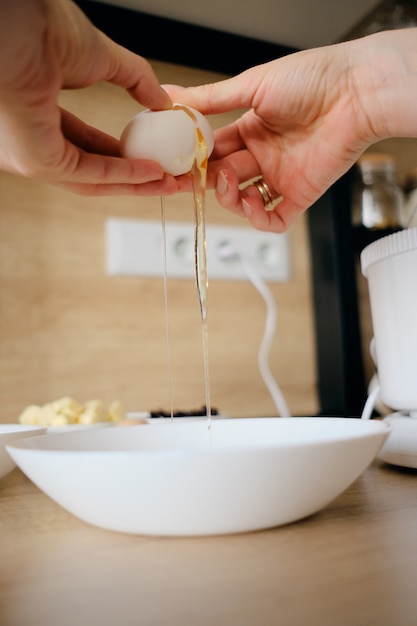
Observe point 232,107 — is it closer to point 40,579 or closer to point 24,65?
point 24,65

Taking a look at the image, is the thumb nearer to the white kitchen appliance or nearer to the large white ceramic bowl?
the white kitchen appliance

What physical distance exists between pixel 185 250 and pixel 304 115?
0.53 metres

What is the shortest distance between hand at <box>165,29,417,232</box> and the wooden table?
43 cm

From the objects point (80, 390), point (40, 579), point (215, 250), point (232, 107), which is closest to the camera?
point (40, 579)

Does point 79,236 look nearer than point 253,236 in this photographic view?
Yes

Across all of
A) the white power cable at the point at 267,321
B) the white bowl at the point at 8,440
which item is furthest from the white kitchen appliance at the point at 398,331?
the white power cable at the point at 267,321

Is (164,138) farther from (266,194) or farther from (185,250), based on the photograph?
(185,250)

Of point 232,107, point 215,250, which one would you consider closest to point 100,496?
point 232,107

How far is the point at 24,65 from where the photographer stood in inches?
15.3

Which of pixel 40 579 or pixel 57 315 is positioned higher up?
pixel 57 315

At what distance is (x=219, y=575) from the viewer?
312 mm

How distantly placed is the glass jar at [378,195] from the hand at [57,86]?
0.74m

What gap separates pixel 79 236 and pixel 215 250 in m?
0.28

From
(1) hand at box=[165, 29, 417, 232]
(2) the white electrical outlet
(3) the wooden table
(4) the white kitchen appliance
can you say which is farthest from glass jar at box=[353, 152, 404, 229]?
(3) the wooden table
